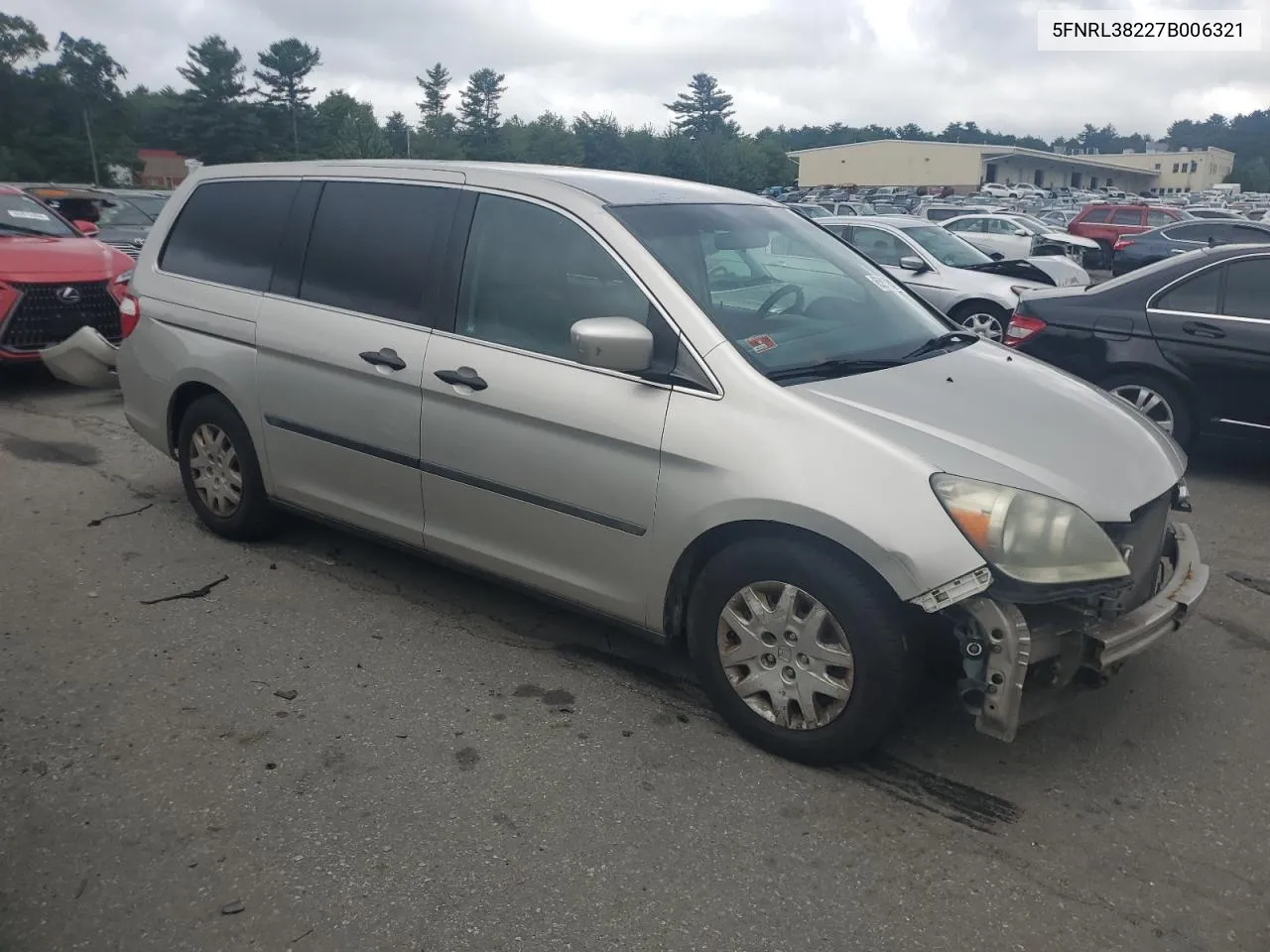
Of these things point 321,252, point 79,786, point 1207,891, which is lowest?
point 79,786

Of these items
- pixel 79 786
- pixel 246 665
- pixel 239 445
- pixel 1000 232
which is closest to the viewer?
pixel 79 786

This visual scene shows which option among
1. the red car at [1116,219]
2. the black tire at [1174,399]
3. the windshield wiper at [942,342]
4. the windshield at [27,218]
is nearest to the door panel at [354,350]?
the windshield wiper at [942,342]

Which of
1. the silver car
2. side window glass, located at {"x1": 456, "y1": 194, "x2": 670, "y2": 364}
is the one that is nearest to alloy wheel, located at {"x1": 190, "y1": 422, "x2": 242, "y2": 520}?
side window glass, located at {"x1": 456, "y1": 194, "x2": 670, "y2": 364}

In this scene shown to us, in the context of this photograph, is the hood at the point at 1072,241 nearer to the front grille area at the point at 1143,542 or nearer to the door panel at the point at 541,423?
the front grille area at the point at 1143,542

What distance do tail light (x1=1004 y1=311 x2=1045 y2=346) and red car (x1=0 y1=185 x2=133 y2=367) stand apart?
6.73 metres

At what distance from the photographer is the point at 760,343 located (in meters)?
3.52

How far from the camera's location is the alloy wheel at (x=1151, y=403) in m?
6.54

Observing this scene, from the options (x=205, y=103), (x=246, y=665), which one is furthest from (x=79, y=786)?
(x=205, y=103)

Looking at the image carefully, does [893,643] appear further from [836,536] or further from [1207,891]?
[1207,891]

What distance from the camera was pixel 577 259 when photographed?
3723 millimetres

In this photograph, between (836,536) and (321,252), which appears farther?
(321,252)

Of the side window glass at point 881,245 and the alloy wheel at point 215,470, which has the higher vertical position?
the side window glass at point 881,245

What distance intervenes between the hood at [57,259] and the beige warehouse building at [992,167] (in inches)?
3332

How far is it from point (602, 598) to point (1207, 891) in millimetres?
1975
